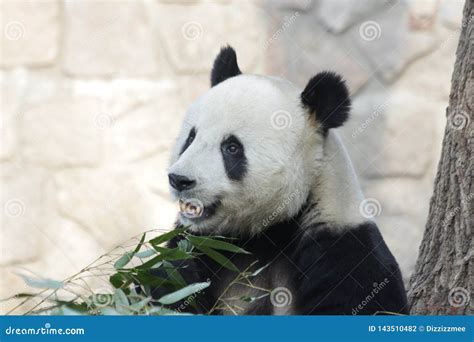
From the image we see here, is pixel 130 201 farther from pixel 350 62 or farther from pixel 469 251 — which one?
pixel 469 251

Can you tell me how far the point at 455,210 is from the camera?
91.7 inches

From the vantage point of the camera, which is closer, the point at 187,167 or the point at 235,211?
the point at 187,167

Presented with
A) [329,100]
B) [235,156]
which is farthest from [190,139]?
[329,100]

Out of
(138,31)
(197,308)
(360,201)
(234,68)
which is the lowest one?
(197,308)

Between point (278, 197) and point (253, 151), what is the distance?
0.17 meters

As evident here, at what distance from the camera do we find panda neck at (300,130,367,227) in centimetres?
230

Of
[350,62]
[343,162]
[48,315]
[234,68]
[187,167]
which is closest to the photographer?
[48,315]

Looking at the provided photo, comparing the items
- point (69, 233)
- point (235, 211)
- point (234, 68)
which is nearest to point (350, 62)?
point (69, 233)

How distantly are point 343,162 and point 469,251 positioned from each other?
0.47 metres

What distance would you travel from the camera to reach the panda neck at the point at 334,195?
230 cm

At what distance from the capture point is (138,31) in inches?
209

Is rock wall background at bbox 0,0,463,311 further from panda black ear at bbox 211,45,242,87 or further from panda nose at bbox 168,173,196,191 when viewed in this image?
panda nose at bbox 168,173,196,191

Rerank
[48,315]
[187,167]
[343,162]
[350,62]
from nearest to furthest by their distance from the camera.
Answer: [48,315] < [187,167] < [343,162] < [350,62]

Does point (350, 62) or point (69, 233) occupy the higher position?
point (350, 62)
